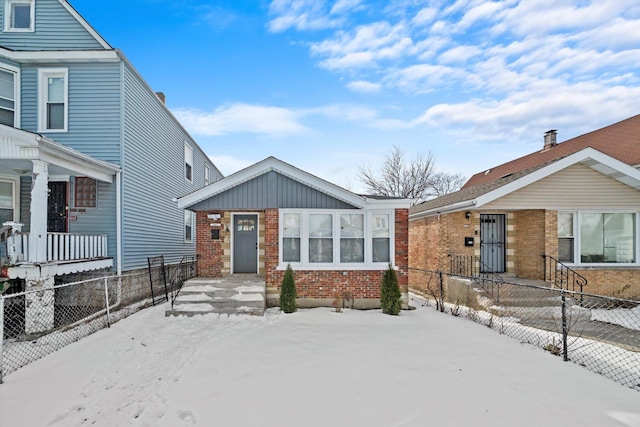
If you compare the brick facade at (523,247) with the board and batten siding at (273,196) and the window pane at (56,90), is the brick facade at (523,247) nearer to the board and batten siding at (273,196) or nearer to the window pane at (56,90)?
the board and batten siding at (273,196)

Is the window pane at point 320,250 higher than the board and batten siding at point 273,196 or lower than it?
lower

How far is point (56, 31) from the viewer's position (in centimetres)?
936

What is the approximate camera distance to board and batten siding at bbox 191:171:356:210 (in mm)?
8875

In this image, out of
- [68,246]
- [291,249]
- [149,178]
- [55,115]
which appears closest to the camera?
[68,246]

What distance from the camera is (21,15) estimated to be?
951 centimetres

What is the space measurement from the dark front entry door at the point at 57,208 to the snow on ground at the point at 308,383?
447 cm

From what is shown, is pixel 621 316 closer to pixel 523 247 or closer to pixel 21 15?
pixel 523 247

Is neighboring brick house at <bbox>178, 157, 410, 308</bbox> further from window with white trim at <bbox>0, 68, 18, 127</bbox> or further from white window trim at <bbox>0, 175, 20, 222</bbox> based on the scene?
window with white trim at <bbox>0, 68, 18, 127</bbox>

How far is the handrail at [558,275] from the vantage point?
32.7ft

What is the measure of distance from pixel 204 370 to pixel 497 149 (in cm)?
2495

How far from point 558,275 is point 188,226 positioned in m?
14.6

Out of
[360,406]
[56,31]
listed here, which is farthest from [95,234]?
Result: [360,406]

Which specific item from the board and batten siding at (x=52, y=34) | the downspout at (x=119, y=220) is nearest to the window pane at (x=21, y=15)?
the board and batten siding at (x=52, y=34)

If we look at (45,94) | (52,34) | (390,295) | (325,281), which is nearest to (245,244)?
(325,281)
